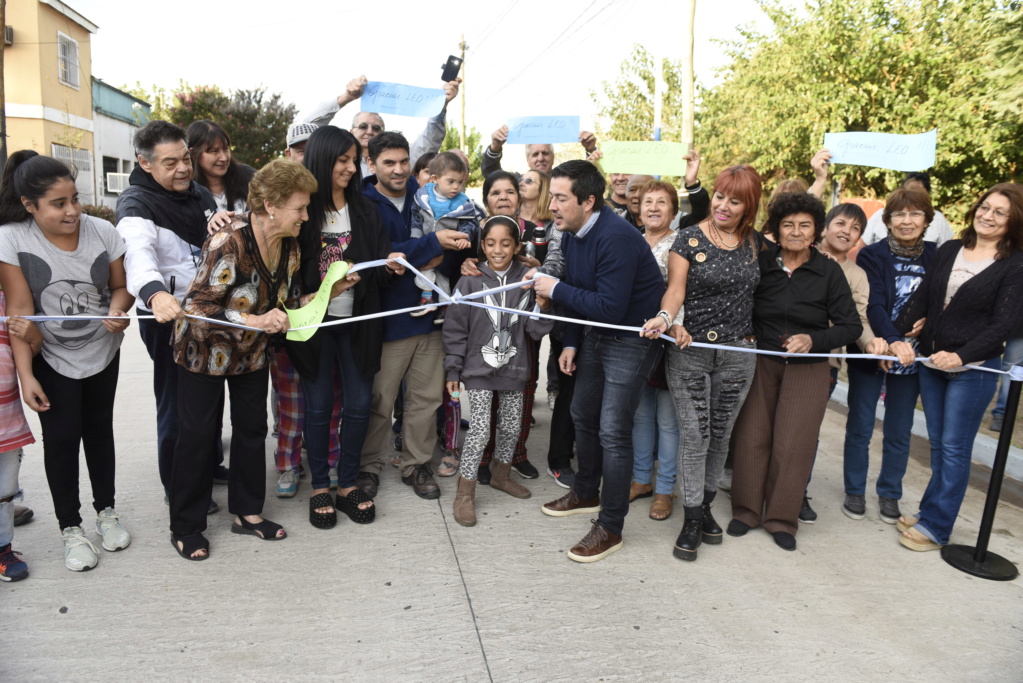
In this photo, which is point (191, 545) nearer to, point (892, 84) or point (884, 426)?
point (884, 426)

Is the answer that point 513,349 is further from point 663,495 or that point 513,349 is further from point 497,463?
point 663,495

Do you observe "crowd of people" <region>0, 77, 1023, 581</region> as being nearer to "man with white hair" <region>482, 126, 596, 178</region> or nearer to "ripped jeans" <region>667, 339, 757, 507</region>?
"ripped jeans" <region>667, 339, 757, 507</region>

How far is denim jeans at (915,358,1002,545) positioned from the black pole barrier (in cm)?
12

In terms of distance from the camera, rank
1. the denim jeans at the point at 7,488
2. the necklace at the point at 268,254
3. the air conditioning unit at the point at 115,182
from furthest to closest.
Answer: the air conditioning unit at the point at 115,182 → the necklace at the point at 268,254 → the denim jeans at the point at 7,488

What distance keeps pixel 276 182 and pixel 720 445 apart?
8.63 feet

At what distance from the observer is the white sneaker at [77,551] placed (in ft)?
10.7

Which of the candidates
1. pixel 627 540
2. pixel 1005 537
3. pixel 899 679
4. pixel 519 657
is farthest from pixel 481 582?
pixel 1005 537

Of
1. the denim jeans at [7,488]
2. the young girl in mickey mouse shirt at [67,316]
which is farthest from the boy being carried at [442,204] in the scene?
the denim jeans at [7,488]

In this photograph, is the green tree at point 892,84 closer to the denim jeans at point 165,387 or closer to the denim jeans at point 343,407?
the denim jeans at point 343,407

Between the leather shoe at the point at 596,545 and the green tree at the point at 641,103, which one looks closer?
the leather shoe at the point at 596,545

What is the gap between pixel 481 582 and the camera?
3.28 meters

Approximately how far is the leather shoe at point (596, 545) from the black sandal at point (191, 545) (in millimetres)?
1805

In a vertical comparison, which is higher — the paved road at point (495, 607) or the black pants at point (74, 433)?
the black pants at point (74, 433)

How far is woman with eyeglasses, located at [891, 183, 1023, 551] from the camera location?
A: 140 inches
